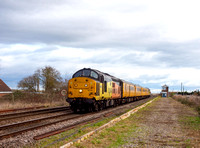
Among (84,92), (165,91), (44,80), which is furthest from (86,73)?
(165,91)

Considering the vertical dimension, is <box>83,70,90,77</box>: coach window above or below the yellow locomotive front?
above

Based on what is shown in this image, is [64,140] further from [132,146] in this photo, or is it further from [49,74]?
[49,74]

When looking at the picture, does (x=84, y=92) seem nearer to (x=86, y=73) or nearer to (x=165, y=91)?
(x=86, y=73)

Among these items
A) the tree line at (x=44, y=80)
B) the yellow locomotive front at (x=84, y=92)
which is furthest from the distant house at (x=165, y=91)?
the yellow locomotive front at (x=84, y=92)

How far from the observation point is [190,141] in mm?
8180

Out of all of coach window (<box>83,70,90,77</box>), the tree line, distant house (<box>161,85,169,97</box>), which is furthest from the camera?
distant house (<box>161,85,169,97</box>)

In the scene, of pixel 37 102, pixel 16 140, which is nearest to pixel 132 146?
pixel 16 140

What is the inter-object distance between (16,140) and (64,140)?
1.91 meters

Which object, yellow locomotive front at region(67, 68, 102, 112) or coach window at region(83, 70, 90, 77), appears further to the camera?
coach window at region(83, 70, 90, 77)

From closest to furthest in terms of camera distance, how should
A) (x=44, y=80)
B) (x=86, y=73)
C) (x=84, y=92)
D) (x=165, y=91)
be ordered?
(x=84, y=92) < (x=86, y=73) < (x=44, y=80) < (x=165, y=91)

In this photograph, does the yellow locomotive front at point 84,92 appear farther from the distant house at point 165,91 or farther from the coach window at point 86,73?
the distant house at point 165,91

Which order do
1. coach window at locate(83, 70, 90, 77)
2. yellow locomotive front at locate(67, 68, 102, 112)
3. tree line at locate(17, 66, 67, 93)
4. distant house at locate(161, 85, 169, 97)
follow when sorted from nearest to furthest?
yellow locomotive front at locate(67, 68, 102, 112) → coach window at locate(83, 70, 90, 77) → tree line at locate(17, 66, 67, 93) → distant house at locate(161, 85, 169, 97)

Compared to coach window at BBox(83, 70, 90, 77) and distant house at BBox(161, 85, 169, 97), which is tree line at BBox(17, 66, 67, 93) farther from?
distant house at BBox(161, 85, 169, 97)

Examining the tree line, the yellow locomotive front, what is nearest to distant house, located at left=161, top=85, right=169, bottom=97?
the tree line
